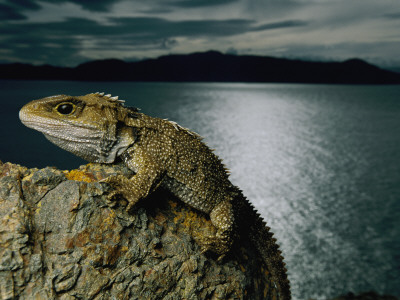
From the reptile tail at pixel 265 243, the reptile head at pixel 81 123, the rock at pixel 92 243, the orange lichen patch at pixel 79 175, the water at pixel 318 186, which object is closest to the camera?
the rock at pixel 92 243

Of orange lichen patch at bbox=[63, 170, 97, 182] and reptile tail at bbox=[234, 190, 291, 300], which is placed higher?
orange lichen patch at bbox=[63, 170, 97, 182]

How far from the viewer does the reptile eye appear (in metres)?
5.48

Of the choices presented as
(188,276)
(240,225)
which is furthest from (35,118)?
(240,225)

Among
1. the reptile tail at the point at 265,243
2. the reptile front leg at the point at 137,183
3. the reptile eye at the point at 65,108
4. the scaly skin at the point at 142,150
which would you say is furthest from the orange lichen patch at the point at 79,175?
the reptile tail at the point at 265,243

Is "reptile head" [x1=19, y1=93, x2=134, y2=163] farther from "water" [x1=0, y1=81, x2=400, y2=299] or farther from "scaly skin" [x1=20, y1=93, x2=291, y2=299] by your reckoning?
"water" [x1=0, y1=81, x2=400, y2=299]

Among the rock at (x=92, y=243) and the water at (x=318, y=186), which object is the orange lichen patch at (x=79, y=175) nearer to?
the rock at (x=92, y=243)

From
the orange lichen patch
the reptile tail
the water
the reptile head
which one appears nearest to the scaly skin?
the reptile head

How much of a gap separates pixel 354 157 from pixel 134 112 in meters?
68.8

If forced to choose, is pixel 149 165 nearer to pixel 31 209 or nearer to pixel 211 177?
pixel 211 177

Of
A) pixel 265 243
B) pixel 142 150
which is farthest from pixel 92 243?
pixel 265 243

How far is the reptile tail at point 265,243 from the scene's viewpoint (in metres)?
7.28

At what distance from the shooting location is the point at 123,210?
567 centimetres

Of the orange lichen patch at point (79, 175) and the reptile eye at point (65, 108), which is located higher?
the reptile eye at point (65, 108)

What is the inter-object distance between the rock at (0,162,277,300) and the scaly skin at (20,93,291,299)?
38cm
